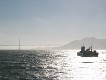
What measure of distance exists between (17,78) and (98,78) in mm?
23661

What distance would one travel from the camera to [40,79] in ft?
216

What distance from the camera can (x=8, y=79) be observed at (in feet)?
211

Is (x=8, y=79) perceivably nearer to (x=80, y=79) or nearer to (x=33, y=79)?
(x=33, y=79)

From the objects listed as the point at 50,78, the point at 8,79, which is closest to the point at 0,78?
the point at 8,79

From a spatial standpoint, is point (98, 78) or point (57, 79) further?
point (98, 78)

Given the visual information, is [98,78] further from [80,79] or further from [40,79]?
[40,79]

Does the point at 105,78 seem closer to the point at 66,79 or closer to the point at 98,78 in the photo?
the point at 98,78

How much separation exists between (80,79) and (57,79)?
699cm

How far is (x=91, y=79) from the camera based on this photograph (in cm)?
6869

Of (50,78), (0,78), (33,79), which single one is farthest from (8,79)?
(50,78)

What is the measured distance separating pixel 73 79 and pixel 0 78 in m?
20.3

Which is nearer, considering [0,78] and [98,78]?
[0,78]

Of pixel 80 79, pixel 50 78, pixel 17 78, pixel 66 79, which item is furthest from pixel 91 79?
pixel 17 78

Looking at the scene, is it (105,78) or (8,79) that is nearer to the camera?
(8,79)
